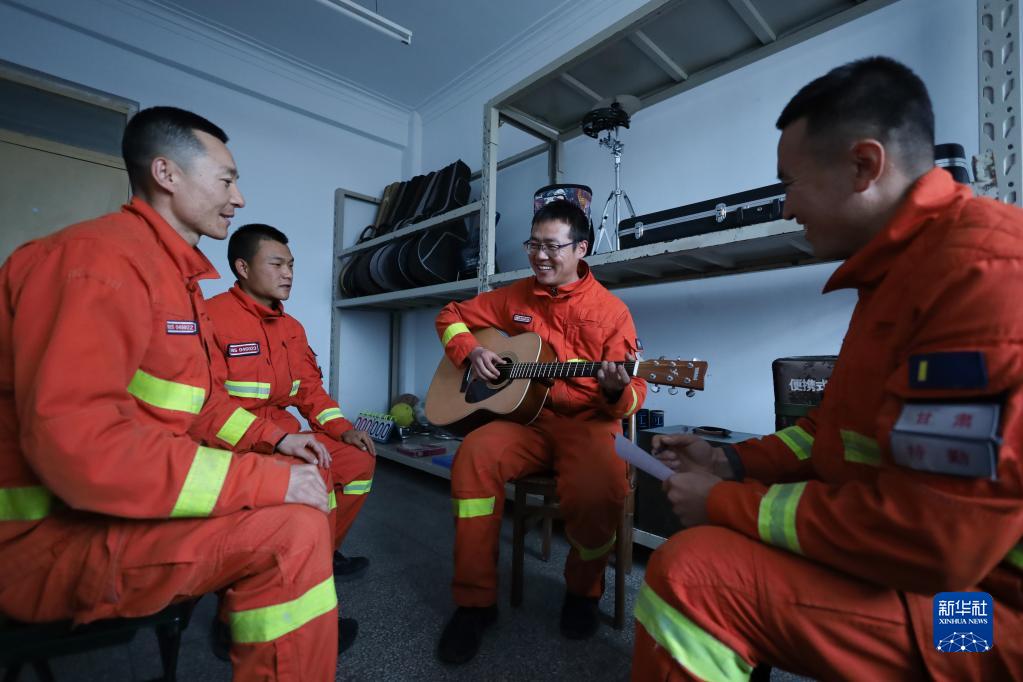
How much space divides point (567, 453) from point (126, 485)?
3.86 ft

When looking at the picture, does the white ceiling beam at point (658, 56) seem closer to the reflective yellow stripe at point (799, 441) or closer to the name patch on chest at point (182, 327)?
the reflective yellow stripe at point (799, 441)

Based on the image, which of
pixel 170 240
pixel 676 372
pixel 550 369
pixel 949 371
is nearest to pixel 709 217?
pixel 676 372

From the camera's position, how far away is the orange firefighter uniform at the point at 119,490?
0.67 m

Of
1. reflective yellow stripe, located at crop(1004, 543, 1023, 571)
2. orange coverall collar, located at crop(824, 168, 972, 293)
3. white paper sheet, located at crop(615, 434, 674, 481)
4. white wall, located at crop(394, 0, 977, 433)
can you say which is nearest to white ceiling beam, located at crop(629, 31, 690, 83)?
white wall, located at crop(394, 0, 977, 433)

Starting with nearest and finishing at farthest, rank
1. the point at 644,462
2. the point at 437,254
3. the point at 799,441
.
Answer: the point at 644,462
the point at 799,441
the point at 437,254

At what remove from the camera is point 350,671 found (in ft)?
4.08

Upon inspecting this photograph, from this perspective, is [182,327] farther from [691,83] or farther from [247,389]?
[691,83]

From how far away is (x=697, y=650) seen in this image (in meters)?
0.61

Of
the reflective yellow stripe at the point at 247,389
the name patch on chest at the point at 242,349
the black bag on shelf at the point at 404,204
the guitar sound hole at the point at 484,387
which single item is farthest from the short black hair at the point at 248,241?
the black bag on shelf at the point at 404,204

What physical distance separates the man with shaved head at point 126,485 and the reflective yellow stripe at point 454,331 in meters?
1.10

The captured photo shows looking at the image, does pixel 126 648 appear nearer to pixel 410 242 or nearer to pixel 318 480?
pixel 318 480

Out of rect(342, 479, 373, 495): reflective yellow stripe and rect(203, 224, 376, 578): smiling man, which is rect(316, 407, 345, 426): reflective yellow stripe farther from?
rect(342, 479, 373, 495): reflective yellow stripe

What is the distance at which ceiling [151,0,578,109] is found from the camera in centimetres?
308

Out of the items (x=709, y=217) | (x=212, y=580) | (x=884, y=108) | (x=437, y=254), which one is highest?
(x=437, y=254)
